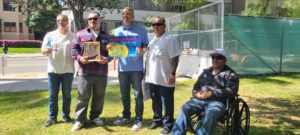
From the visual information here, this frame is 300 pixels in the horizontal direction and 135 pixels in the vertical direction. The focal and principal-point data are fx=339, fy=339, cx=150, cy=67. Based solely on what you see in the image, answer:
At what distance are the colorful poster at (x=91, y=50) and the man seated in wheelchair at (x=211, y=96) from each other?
5.27ft

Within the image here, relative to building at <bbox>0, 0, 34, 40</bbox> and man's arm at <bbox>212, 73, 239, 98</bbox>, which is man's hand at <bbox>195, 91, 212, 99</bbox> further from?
building at <bbox>0, 0, 34, 40</bbox>

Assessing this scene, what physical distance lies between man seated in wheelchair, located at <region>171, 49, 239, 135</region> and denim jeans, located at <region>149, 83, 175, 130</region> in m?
0.47

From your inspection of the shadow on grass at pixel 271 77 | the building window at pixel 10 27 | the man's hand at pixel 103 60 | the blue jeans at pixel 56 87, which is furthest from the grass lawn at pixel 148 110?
the building window at pixel 10 27

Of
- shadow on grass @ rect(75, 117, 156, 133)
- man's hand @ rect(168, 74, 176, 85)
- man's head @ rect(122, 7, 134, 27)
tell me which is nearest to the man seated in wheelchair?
man's hand @ rect(168, 74, 176, 85)

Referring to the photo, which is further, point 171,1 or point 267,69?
point 171,1

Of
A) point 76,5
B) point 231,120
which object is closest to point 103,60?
point 231,120

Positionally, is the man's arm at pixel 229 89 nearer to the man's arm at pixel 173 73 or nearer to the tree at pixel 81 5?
the man's arm at pixel 173 73

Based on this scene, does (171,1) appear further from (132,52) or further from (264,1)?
(132,52)

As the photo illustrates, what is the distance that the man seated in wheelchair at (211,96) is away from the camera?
4547mm

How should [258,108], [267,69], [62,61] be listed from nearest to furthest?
1. [62,61]
2. [258,108]
3. [267,69]

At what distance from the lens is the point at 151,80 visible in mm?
5430

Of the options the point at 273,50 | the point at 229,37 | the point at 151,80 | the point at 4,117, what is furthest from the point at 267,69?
the point at 4,117

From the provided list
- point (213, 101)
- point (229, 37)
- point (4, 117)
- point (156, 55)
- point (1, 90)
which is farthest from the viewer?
point (229, 37)

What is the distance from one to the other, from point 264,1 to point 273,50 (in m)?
11.1
